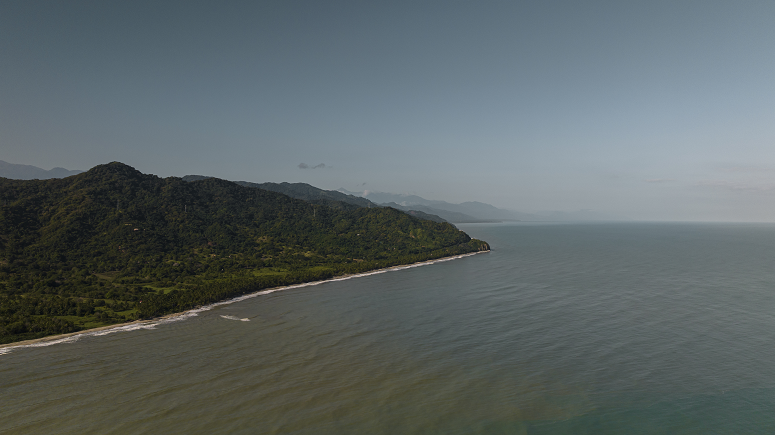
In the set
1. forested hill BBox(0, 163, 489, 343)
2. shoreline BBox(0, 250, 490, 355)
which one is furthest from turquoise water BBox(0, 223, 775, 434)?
forested hill BBox(0, 163, 489, 343)

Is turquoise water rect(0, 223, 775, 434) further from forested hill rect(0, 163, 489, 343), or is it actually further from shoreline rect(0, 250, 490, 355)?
forested hill rect(0, 163, 489, 343)

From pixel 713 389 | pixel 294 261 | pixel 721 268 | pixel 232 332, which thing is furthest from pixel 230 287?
pixel 721 268

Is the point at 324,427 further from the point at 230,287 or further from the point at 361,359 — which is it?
the point at 230,287

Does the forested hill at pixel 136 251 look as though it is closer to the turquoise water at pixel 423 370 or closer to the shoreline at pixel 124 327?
the shoreline at pixel 124 327

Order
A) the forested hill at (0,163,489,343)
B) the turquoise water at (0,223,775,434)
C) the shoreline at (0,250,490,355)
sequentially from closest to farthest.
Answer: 1. the turquoise water at (0,223,775,434)
2. the shoreline at (0,250,490,355)
3. the forested hill at (0,163,489,343)

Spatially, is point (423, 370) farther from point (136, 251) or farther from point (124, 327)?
point (136, 251)

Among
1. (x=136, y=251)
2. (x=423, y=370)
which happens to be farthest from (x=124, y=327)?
(x=136, y=251)
